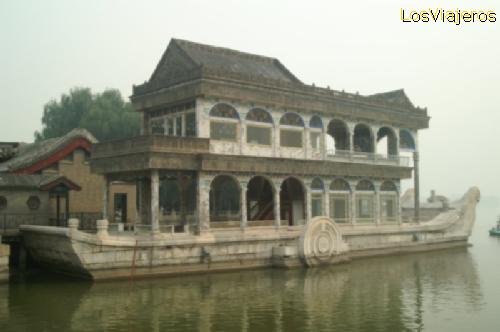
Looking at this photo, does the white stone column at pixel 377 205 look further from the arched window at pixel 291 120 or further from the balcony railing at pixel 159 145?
the balcony railing at pixel 159 145

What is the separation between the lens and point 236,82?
27.8m

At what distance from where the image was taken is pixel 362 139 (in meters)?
38.0

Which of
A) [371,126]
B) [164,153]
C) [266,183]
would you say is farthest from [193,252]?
[371,126]

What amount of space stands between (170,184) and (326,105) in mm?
18284

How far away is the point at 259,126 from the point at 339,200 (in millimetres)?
7232

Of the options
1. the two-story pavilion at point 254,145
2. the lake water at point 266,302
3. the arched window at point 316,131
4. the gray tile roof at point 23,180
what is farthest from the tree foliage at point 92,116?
the lake water at point 266,302

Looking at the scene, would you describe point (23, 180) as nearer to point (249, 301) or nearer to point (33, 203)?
point (33, 203)

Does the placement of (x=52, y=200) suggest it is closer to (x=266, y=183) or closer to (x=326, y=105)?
(x=266, y=183)

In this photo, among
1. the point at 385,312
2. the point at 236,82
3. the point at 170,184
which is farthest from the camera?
the point at 170,184

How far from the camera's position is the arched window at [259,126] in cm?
2892

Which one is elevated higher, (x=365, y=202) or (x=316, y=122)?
(x=316, y=122)

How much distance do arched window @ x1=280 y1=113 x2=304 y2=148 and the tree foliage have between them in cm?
2084

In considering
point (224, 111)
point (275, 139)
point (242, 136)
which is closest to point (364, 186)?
point (275, 139)

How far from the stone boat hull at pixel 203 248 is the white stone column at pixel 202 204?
0.42 meters
